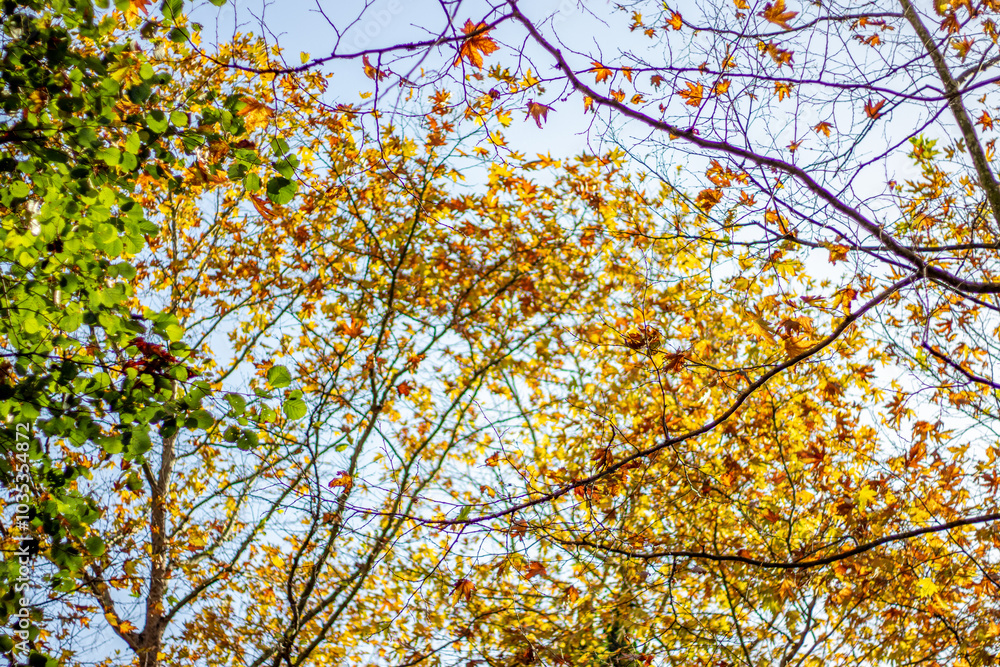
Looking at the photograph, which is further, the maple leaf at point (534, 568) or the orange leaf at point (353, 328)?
the orange leaf at point (353, 328)

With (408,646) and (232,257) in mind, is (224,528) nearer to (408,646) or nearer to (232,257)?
(408,646)

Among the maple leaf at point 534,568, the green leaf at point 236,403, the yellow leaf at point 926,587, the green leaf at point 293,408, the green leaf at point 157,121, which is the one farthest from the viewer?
the yellow leaf at point 926,587

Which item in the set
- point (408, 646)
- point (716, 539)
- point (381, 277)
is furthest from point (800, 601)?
point (381, 277)

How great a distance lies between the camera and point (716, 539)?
6086mm

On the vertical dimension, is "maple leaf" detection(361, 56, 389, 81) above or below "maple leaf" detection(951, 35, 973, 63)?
below

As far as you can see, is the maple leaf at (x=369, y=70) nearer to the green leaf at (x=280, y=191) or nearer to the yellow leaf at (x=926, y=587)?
the green leaf at (x=280, y=191)

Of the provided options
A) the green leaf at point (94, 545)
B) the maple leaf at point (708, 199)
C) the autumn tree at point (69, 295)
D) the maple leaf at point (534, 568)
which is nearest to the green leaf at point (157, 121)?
the autumn tree at point (69, 295)

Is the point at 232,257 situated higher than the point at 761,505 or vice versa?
the point at 232,257

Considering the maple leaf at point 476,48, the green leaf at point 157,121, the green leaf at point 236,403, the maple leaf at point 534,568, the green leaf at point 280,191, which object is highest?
the maple leaf at point 476,48

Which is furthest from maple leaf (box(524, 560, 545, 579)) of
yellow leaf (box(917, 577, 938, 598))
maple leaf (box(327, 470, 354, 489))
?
yellow leaf (box(917, 577, 938, 598))

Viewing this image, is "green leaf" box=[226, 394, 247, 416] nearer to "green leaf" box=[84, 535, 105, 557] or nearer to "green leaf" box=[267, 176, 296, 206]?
"green leaf" box=[84, 535, 105, 557]

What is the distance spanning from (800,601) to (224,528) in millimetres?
6199

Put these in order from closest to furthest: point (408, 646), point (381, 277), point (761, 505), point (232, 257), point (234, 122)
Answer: point (234, 122), point (408, 646), point (761, 505), point (381, 277), point (232, 257)

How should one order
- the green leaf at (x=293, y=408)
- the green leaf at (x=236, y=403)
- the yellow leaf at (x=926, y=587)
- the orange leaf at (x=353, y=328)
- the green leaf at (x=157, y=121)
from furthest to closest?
the orange leaf at (x=353, y=328), the yellow leaf at (x=926, y=587), the green leaf at (x=157, y=121), the green leaf at (x=236, y=403), the green leaf at (x=293, y=408)
